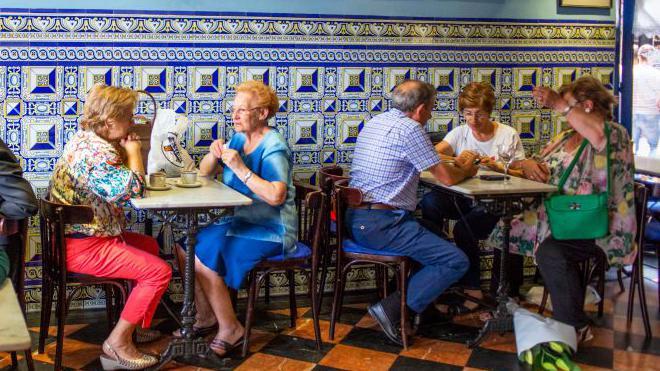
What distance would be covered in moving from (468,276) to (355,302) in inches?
30.3

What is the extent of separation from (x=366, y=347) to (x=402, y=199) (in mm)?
812

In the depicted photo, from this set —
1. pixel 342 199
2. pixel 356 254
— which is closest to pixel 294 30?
pixel 342 199

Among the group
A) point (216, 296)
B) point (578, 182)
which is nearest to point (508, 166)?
point (578, 182)

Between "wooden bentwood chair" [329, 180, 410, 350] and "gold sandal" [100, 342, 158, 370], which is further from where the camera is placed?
"wooden bentwood chair" [329, 180, 410, 350]

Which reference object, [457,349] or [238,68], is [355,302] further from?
[238,68]

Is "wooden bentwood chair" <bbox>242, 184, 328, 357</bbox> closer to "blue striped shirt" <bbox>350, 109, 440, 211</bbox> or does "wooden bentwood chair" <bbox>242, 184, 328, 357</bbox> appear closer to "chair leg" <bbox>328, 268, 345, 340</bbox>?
"chair leg" <bbox>328, 268, 345, 340</bbox>

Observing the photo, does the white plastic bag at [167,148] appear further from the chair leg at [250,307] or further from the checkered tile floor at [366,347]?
the checkered tile floor at [366,347]

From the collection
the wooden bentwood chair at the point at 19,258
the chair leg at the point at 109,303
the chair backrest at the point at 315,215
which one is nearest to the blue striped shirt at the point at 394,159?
the chair backrest at the point at 315,215

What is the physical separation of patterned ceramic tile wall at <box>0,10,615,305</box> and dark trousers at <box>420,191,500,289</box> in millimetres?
625

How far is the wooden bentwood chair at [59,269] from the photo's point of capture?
13.0 ft

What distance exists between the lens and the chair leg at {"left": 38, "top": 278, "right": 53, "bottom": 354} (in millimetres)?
4285

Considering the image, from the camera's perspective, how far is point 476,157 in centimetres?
507

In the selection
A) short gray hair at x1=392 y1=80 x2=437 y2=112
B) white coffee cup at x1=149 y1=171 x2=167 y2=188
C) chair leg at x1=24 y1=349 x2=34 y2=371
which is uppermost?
short gray hair at x1=392 y1=80 x2=437 y2=112

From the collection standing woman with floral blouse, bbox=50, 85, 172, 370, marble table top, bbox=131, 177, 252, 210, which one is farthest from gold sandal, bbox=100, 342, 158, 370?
marble table top, bbox=131, 177, 252, 210
